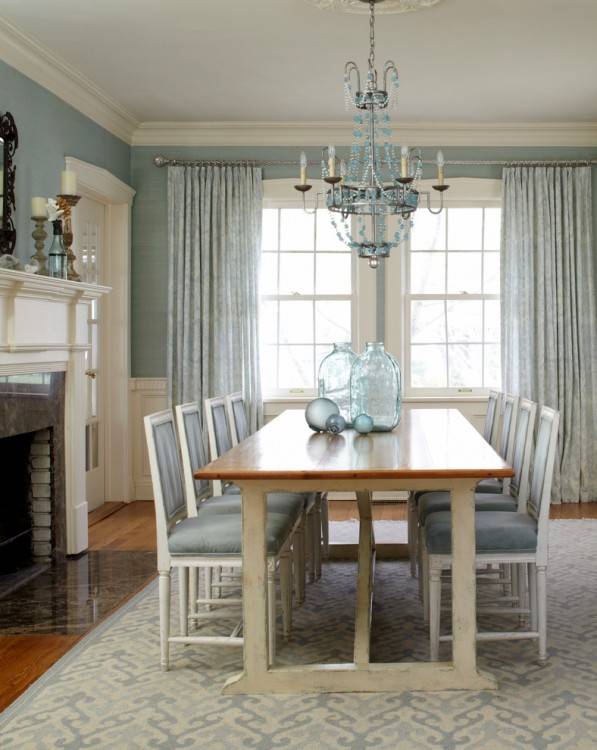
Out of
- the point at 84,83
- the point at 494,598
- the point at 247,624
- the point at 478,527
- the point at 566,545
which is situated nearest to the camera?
the point at 247,624

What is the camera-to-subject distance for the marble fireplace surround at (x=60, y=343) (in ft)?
14.0

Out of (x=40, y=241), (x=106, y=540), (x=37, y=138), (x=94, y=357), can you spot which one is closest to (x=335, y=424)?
(x=40, y=241)

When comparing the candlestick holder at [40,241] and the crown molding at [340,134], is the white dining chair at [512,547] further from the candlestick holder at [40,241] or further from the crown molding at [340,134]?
the crown molding at [340,134]

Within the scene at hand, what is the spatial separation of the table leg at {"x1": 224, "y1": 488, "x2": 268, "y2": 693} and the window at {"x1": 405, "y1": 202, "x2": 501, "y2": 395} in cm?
398

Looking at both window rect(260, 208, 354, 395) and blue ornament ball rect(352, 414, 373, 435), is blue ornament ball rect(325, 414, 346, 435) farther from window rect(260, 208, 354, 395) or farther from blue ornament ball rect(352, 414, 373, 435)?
window rect(260, 208, 354, 395)

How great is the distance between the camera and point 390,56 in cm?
510

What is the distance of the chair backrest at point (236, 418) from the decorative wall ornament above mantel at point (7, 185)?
1378 mm

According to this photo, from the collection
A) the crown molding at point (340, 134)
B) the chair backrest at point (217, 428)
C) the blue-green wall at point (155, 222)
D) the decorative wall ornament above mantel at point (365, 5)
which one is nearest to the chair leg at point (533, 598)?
the chair backrest at point (217, 428)

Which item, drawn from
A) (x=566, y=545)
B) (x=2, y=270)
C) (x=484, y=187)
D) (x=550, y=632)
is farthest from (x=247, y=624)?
(x=484, y=187)

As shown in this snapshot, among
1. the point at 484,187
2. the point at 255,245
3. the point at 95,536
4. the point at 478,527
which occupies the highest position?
the point at 484,187

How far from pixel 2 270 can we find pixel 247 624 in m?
2.00

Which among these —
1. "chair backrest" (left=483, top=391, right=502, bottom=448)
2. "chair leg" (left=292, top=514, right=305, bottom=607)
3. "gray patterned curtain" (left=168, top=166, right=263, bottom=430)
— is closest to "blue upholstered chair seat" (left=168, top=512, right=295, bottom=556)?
"chair leg" (left=292, top=514, right=305, bottom=607)

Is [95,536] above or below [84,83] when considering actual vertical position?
below

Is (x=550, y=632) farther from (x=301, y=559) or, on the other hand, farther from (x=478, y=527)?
(x=301, y=559)
